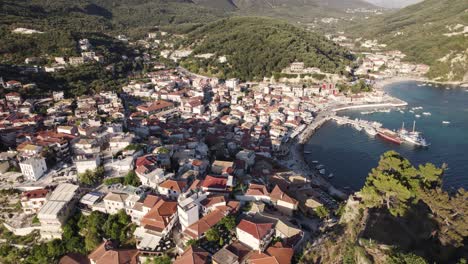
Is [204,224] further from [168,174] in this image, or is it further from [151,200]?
[168,174]

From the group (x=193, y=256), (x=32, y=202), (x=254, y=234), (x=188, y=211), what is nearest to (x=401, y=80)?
(x=254, y=234)

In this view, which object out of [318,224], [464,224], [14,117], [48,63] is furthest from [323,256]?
[48,63]

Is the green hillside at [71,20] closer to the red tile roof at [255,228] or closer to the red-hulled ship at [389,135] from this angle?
the red tile roof at [255,228]

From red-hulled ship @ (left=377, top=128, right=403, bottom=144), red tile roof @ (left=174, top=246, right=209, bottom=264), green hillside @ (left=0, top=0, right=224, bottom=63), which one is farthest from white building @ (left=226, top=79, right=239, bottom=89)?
red tile roof @ (left=174, top=246, right=209, bottom=264)

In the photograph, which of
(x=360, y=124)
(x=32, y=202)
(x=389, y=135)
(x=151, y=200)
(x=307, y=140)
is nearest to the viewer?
(x=151, y=200)

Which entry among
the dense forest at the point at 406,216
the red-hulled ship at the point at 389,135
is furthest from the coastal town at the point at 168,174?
the red-hulled ship at the point at 389,135

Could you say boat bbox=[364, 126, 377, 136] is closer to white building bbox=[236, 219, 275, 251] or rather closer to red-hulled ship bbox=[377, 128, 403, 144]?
red-hulled ship bbox=[377, 128, 403, 144]
